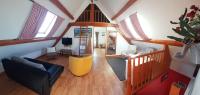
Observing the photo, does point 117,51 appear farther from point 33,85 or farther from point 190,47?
point 190,47

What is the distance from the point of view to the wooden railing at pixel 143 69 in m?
2.36

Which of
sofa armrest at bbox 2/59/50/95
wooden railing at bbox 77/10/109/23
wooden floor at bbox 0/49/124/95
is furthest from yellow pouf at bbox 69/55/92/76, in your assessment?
wooden railing at bbox 77/10/109/23

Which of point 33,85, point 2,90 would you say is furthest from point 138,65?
point 2,90

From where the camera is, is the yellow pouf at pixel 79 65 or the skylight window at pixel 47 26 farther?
the skylight window at pixel 47 26

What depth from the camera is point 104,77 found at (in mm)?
4027

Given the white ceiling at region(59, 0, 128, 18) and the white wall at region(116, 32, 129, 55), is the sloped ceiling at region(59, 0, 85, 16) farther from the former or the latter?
the white wall at region(116, 32, 129, 55)

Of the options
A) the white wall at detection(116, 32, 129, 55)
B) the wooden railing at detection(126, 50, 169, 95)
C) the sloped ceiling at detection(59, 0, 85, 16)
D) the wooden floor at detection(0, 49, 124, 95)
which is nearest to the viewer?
the wooden railing at detection(126, 50, 169, 95)

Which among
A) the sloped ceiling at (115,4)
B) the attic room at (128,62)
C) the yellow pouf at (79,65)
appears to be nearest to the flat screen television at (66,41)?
the attic room at (128,62)

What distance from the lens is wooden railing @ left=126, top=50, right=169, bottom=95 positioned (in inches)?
92.7

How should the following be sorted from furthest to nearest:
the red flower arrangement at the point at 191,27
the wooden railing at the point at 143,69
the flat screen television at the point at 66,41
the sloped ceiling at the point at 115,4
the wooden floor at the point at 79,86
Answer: the flat screen television at the point at 66,41, the sloped ceiling at the point at 115,4, the wooden floor at the point at 79,86, the wooden railing at the point at 143,69, the red flower arrangement at the point at 191,27

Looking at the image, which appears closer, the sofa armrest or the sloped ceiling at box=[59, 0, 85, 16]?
the sofa armrest

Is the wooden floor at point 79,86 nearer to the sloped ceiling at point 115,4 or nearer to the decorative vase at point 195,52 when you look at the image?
the decorative vase at point 195,52

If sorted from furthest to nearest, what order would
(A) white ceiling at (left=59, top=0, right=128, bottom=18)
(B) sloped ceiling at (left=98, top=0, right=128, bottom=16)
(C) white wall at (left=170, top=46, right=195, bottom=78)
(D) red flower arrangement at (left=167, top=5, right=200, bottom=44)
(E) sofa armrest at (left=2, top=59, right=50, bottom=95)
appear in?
(A) white ceiling at (left=59, top=0, right=128, bottom=18)
(B) sloped ceiling at (left=98, top=0, right=128, bottom=16)
(C) white wall at (left=170, top=46, right=195, bottom=78)
(E) sofa armrest at (left=2, top=59, right=50, bottom=95)
(D) red flower arrangement at (left=167, top=5, right=200, bottom=44)

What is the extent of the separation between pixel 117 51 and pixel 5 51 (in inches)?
212
